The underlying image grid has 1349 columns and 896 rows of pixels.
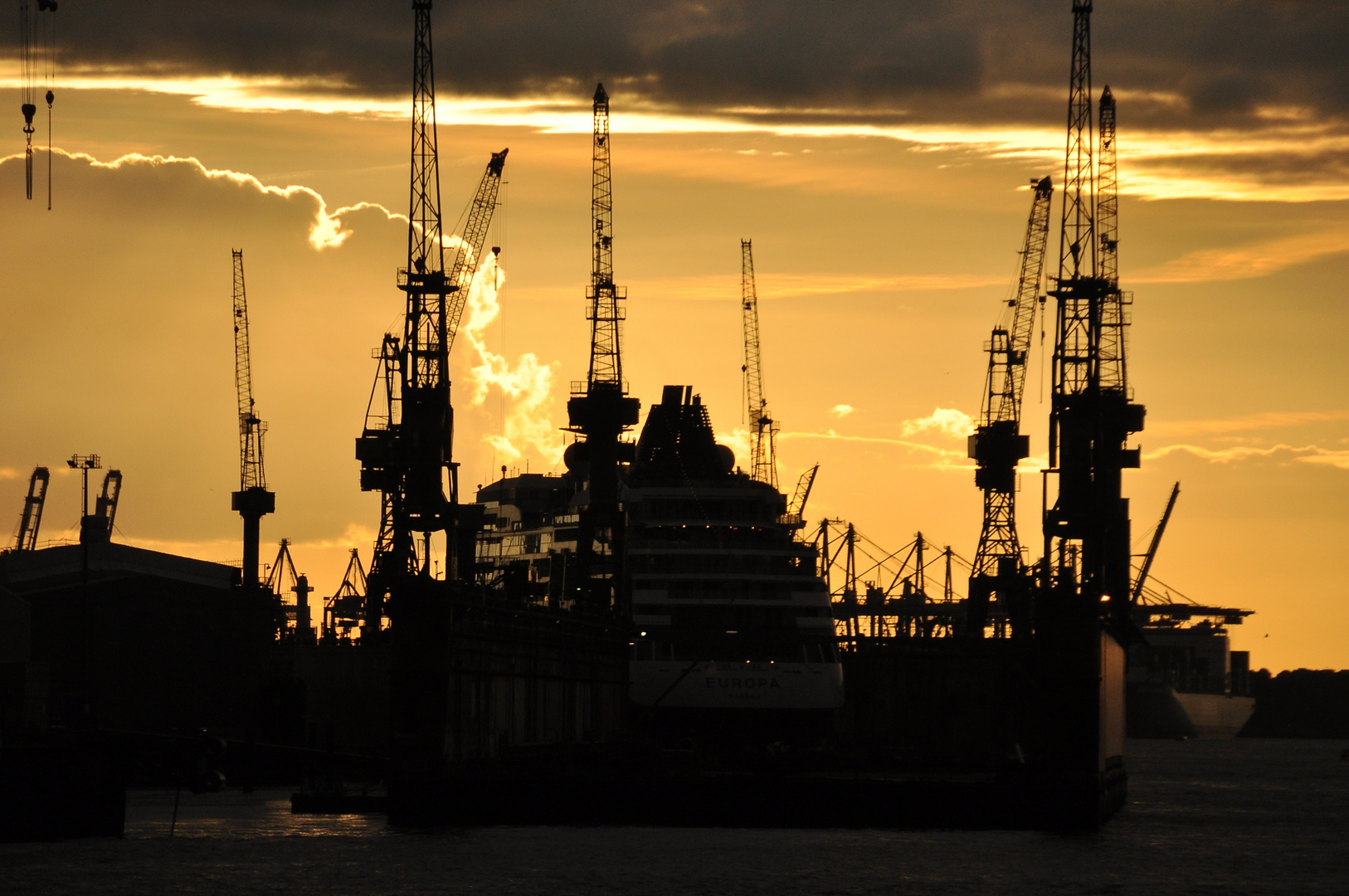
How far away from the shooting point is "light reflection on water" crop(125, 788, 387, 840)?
8031 cm

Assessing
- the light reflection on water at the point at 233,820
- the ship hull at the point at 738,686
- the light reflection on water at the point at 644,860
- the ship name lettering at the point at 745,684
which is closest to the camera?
the light reflection on water at the point at 644,860

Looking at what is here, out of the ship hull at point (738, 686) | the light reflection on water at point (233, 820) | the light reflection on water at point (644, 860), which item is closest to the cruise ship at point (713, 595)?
the ship hull at point (738, 686)

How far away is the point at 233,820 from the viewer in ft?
288

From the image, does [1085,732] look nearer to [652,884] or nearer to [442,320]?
[652,884]

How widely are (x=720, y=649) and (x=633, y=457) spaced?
853 inches

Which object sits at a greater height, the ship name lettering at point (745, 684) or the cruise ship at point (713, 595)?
the cruise ship at point (713, 595)

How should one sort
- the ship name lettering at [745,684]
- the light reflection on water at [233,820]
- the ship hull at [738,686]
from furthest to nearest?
the ship hull at [738,686], the ship name lettering at [745,684], the light reflection on water at [233,820]

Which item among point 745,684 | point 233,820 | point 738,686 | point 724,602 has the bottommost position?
point 233,820

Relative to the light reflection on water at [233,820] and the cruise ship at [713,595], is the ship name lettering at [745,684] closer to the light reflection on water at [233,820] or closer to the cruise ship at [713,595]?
the cruise ship at [713,595]

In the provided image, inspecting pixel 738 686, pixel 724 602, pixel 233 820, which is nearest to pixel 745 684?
pixel 738 686

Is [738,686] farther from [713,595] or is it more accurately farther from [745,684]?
[713,595]

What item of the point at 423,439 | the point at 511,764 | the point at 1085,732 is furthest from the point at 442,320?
the point at 1085,732

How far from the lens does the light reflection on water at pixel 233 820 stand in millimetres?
80312

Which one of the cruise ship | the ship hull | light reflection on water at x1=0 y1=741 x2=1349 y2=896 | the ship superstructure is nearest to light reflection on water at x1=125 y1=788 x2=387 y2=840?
light reflection on water at x1=0 y1=741 x2=1349 y2=896
